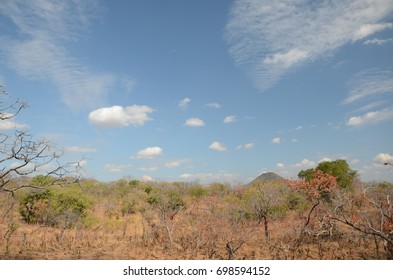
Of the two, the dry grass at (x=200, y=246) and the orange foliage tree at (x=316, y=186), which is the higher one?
the orange foliage tree at (x=316, y=186)

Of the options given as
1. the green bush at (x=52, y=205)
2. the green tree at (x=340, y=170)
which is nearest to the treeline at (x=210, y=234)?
the green bush at (x=52, y=205)

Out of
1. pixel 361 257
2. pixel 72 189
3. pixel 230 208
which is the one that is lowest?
pixel 361 257

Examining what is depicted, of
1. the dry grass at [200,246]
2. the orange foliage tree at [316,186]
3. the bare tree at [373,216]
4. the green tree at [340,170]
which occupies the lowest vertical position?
the dry grass at [200,246]

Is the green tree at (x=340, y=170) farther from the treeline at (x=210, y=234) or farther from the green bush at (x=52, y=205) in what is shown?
the green bush at (x=52, y=205)

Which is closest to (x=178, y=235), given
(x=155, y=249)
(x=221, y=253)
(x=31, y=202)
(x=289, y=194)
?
(x=155, y=249)

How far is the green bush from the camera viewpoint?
18594 mm

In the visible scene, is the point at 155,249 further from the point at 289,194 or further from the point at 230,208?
the point at 289,194

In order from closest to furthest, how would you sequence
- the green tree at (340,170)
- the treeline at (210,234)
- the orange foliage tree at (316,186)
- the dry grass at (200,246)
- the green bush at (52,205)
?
the treeline at (210,234) → the dry grass at (200,246) → the orange foliage tree at (316,186) → the green bush at (52,205) → the green tree at (340,170)

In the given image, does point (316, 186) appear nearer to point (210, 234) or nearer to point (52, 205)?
point (210, 234)

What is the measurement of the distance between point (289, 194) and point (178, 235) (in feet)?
48.3

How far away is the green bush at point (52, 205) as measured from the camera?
18.6 metres

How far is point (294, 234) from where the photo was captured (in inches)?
572

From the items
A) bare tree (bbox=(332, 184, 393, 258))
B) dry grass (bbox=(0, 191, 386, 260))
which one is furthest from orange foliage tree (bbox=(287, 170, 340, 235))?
bare tree (bbox=(332, 184, 393, 258))

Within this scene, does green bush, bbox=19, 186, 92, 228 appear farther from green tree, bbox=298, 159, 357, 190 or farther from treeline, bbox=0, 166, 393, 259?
green tree, bbox=298, 159, 357, 190
